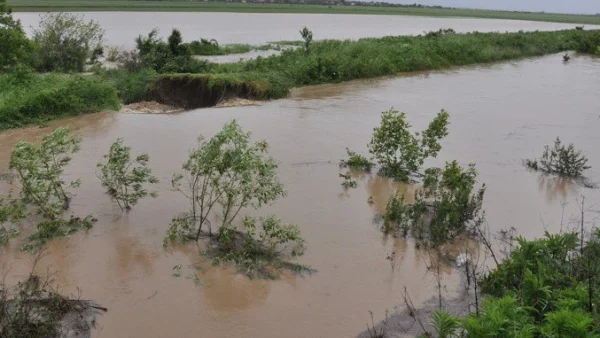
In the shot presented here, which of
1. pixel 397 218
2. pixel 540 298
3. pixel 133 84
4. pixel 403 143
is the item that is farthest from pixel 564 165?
pixel 133 84

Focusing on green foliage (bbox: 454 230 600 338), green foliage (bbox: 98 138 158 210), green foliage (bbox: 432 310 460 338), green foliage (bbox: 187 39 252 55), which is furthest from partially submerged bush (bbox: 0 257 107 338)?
green foliage (bbox: 187 39 252 55)

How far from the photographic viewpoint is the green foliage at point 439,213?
709cm

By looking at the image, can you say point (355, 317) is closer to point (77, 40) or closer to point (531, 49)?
point (77, 40)

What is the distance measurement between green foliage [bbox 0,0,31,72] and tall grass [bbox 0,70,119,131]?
1.66 feet

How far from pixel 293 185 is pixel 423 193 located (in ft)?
6.87

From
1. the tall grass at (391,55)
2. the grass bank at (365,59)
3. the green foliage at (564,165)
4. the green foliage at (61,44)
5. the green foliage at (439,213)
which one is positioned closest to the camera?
the green foliage at (439,213)

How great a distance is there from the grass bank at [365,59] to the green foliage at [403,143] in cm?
759

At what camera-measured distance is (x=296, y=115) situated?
1449cm

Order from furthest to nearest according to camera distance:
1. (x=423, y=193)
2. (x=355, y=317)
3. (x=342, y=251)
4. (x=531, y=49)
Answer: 1. (x=531, y=49)
2. (x=423, y=193)
3. (x=342, y=251)
4. (x=355, y=317)

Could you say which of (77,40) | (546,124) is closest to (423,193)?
(546,124)

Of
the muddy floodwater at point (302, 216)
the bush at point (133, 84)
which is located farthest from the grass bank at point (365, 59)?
the muddy floodwater at point (302, 216)

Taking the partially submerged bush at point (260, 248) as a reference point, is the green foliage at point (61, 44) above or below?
above

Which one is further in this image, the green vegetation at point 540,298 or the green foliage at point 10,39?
the green foliage at point 10,39

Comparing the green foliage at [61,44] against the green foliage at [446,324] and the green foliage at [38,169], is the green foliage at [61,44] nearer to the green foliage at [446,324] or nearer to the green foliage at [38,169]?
the green foliage at [38,169]
